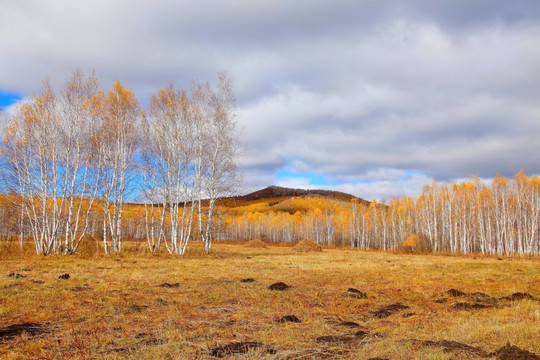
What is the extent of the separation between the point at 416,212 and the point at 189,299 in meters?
74.2

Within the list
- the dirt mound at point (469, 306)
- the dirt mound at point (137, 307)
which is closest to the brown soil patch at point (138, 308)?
the dirt mound at point (137, 307)

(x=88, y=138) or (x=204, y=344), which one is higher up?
(x=88, y=138)

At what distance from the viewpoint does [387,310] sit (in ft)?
28.5

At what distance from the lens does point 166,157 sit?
A: 85.9 ft

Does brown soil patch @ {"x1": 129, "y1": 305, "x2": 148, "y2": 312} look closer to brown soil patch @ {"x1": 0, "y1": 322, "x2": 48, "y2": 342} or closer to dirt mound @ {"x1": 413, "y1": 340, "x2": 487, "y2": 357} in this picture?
brown soil patch @ {"x1": 0, "y1": 322, "x2": 48, "y2": 342}

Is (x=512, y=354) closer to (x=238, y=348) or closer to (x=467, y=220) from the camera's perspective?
(x=238, y=348)

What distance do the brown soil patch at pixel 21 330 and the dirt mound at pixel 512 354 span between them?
318 inches

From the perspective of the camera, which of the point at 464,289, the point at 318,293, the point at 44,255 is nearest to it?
the point at 318,293

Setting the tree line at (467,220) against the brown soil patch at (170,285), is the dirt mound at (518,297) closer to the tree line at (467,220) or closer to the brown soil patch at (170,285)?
the brown soil patch at (170,285)

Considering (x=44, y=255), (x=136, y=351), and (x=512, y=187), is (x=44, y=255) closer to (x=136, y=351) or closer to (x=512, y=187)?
(x=136, y=351)

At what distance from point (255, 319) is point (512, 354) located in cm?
487

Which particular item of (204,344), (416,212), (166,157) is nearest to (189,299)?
(204,344)

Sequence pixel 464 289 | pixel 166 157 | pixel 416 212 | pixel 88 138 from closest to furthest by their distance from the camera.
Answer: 1. pixel 464 289
2. pixel 88 138
3. pixel 166 157
4. pixel 416 212

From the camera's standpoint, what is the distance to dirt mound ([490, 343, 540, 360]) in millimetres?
4789
